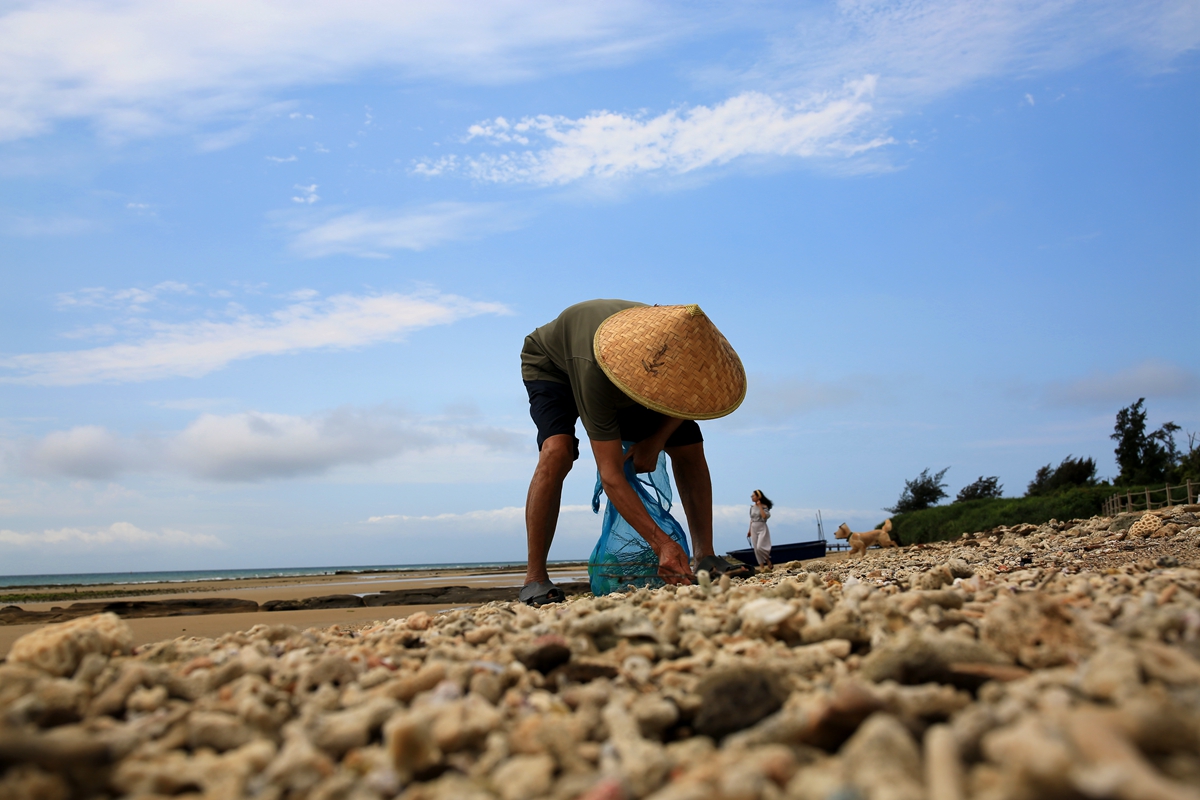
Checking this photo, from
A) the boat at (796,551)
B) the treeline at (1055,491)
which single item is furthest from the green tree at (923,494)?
the boat at (796,551)

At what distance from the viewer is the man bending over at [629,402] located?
421 cm

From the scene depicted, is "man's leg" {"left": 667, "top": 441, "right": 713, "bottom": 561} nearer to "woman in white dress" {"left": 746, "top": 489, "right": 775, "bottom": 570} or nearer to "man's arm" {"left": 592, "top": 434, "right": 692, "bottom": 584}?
"man's arm" {"left": 592, "top": 434, "right": 692, "bottom": 584}

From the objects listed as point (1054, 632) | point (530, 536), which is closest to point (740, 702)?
point (1054, 632)

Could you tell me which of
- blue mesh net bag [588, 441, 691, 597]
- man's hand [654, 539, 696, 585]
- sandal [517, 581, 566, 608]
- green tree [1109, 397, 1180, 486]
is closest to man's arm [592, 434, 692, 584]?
man's hand [654, 539, 696, 585]

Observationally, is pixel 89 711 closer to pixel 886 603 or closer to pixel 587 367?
pixel 886 603

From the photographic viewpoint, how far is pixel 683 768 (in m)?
1.36

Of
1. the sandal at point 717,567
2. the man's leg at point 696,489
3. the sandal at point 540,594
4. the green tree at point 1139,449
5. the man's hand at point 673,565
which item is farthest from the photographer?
the green tree at point 1139,449

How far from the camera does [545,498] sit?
4.71 meters

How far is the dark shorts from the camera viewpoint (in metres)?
4.77

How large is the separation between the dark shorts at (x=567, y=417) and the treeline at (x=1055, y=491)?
13.6 metres

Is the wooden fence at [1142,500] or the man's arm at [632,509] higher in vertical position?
the man's arm at [632,509]

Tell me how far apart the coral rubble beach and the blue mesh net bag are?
2.25 m

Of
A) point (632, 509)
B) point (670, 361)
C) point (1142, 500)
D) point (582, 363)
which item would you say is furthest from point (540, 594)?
point (1142, 500)

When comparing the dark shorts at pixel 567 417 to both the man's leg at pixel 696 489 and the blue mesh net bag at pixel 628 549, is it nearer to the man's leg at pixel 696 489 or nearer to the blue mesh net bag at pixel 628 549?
the man's leg at pixel 696 489
